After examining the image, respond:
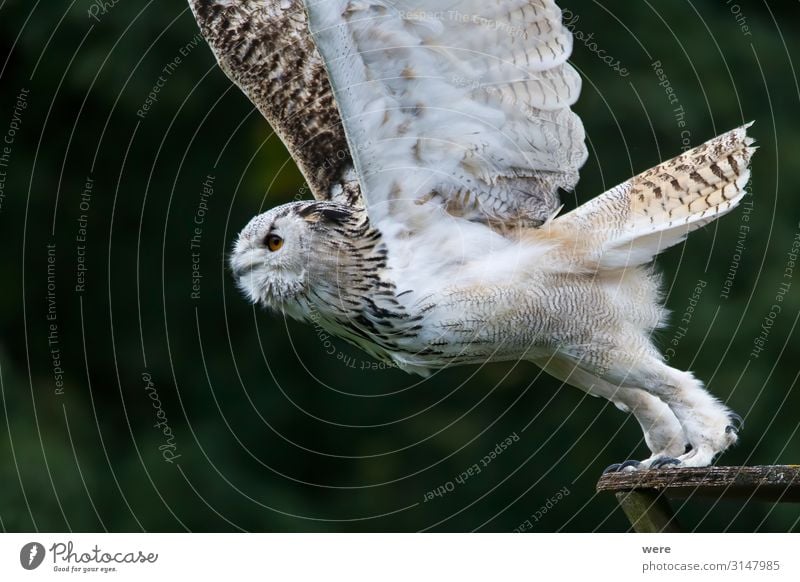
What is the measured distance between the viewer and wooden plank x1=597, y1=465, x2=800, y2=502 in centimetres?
323

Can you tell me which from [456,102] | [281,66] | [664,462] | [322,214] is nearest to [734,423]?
[664,462]

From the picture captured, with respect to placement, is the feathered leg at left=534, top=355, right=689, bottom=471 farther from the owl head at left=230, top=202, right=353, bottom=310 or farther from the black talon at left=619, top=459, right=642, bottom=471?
the owl head at left=230, top=202, right=353, bottom=310

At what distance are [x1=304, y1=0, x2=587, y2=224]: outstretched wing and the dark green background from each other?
10.2 ft

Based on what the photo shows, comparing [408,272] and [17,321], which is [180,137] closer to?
[17,321]

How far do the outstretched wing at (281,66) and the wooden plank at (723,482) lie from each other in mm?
1729

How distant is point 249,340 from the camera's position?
7.47 meters

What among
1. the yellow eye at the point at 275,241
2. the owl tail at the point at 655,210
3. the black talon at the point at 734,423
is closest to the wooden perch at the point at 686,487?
the black talon at the point at 734,423

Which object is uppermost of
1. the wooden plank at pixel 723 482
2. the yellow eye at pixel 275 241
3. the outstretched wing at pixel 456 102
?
the outstretched wing at pixel 456 102

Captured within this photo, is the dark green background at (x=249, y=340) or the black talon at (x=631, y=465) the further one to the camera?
the dark green background at (x=249, y=340)

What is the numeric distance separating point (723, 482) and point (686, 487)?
0.12 meters

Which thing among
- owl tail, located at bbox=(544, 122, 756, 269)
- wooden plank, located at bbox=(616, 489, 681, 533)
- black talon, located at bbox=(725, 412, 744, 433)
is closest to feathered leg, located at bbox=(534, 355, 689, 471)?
black talon, located at bbox=(725, 412, 744, 433)

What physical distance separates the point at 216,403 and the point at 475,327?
12.4 ft

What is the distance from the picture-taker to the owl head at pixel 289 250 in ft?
12.7

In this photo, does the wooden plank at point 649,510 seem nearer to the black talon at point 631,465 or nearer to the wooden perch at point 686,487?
the wooden perch at point 686,487
